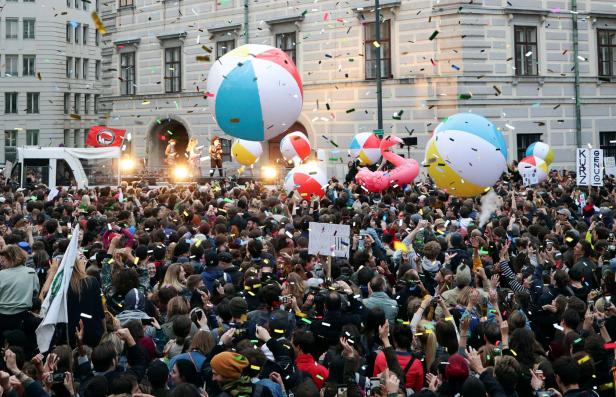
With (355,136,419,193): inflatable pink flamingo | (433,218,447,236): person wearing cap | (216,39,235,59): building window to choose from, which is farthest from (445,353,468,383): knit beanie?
(216,39,235,59): building window

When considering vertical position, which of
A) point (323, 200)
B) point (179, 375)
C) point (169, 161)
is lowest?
point (179, 375)

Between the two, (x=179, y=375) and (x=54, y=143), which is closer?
(x=179, y=375)

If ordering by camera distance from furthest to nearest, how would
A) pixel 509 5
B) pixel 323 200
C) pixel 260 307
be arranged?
pixel 509 5, pixel 323 200, pixel 260 307

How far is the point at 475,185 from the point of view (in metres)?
13.6

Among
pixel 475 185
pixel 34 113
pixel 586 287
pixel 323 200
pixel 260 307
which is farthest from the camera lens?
pixel 34 113

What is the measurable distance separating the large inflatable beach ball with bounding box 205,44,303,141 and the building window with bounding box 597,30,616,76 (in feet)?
79.5

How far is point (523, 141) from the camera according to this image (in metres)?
31.6

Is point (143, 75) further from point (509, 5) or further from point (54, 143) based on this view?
point (54, 143)

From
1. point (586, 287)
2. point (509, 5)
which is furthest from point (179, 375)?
point (509, 5)

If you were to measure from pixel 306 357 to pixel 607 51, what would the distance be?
95.8 ft

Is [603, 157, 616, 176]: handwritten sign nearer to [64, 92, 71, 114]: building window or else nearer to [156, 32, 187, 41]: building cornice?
[156, 32, 187, 41]: building cornice

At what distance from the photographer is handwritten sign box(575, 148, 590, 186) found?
1855 centimetres

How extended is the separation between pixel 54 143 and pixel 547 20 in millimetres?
42013

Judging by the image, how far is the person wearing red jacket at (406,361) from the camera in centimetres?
696
